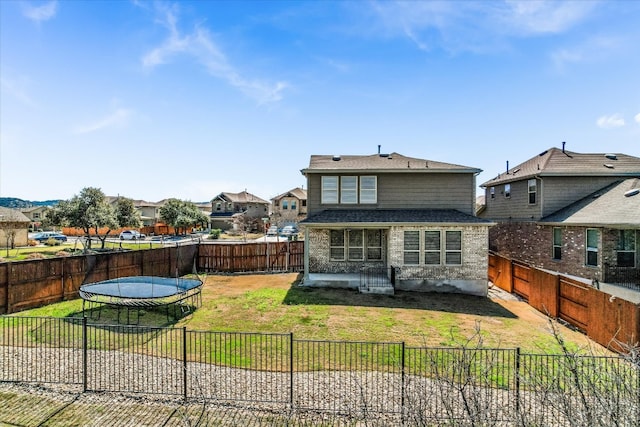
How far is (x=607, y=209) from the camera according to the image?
15.5m

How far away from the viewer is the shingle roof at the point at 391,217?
15.2 m

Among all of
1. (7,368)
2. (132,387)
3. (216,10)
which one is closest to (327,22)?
(216,10)

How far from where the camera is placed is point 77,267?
13.6 meters

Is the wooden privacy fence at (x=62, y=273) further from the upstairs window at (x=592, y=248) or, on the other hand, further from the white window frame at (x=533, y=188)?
the white window frame at (x=533, y=188)

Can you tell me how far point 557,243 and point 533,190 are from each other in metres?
3.44

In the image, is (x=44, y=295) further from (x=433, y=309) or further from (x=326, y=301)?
(x=433, y=309)

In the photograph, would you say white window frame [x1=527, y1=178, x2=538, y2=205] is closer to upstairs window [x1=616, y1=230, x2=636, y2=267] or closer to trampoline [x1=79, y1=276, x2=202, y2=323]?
upstairs window [x1=616, y1=230, x2=636, y2=267]

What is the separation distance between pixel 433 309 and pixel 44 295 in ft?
46.9

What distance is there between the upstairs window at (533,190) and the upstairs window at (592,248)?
421 cm

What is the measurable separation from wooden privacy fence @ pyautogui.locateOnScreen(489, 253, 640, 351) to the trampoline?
11.3 metres

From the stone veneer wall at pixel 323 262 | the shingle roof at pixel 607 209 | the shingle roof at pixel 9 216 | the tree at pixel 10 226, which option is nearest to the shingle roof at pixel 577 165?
the shingle roof at pixel 607 209

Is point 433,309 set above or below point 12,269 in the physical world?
below

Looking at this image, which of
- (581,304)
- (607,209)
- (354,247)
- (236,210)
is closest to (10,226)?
(236,210)

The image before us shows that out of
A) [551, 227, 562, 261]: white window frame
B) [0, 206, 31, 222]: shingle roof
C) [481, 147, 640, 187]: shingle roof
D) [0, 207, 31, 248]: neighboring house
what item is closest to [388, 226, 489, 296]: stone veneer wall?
[551, 227, 562, 261]: white window frame
